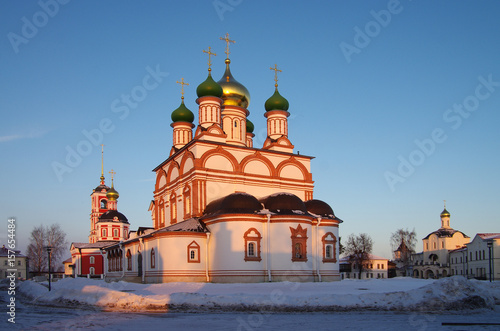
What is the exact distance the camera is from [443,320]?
412 inches

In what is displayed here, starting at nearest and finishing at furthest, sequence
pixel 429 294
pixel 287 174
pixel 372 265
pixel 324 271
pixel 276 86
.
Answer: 1. pixel 429 294
2. pixel 324 271
3. pixel 287 174
4. pixel 276 86
5. pixel 372 265

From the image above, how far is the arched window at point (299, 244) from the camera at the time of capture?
78.3 ft

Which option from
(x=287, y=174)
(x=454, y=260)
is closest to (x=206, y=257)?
(x=287, y=174)

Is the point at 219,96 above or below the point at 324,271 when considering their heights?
above

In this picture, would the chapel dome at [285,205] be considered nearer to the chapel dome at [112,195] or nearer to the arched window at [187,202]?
the arched window at [187,202]

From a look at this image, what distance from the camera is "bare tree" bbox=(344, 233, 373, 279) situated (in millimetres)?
51153

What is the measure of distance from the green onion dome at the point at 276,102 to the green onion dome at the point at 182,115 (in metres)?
5.65

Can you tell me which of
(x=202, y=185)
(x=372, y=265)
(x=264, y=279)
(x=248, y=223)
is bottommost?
(x=372, y=265)

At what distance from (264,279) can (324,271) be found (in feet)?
12.1

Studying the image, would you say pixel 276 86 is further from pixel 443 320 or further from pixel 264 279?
pixel 443 320

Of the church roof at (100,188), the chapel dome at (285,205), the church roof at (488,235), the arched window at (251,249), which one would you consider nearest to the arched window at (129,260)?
the arched window at (251,249)

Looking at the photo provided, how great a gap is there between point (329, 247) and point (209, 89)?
1205 cm

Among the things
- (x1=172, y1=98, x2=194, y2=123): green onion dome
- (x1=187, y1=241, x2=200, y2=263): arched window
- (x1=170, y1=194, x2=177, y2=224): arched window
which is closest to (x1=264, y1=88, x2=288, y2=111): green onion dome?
(x1=172, y1=98, x2=194, y2=123): green onion dome

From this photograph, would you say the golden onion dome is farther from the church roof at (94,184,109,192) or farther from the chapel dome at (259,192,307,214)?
the church roof at (94,184,109,192)
